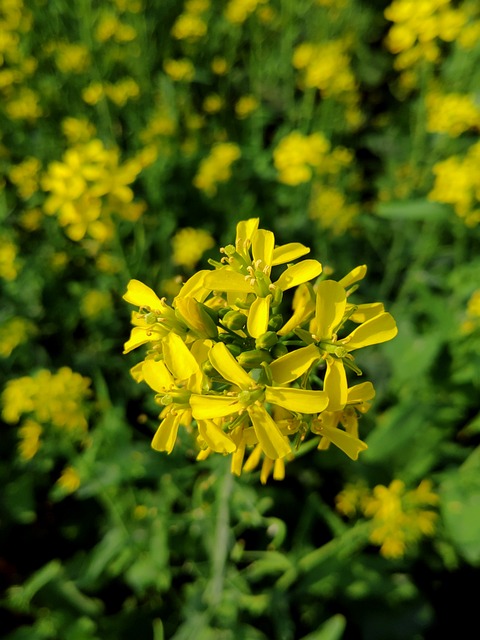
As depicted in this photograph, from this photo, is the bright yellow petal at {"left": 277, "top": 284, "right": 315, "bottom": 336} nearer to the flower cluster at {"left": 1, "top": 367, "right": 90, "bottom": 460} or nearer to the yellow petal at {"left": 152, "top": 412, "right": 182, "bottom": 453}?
the yellow petal at {"left": 152, "top": 412, "right": 182, "bottom": 453}

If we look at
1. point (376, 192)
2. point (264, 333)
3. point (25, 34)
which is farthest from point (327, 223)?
point (25, 34)

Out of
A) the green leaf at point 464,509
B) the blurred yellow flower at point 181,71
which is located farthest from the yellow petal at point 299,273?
the blurred yellow flower at point 181,71

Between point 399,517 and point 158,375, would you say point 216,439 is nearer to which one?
point 158,375

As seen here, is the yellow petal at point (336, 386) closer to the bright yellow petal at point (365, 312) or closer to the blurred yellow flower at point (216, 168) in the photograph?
the bright yellow petal at point (365, 312)

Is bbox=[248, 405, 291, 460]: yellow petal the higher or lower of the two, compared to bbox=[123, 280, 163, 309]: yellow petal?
lower

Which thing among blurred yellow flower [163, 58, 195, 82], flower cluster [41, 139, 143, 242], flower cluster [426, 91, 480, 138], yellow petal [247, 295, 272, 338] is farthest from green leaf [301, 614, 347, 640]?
blurred yellow flower [163, 58, 195, 82]

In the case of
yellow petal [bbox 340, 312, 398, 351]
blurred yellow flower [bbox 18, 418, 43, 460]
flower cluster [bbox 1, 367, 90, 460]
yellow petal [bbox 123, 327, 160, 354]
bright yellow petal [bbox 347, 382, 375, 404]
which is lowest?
blurred yellow flower [bbox 18, 418, 43, 460]

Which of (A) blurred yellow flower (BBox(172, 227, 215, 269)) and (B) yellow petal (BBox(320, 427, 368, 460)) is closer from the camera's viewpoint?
(B) yellow petal (BBox(320, 427, 368, 460))

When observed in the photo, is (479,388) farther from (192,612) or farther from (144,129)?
(144,129)
